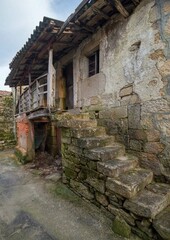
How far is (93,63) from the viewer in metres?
5.37

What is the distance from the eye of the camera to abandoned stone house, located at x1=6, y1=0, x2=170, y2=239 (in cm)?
268

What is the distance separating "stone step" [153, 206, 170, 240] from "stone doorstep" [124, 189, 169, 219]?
6 cm

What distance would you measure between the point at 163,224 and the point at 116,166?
104 cm

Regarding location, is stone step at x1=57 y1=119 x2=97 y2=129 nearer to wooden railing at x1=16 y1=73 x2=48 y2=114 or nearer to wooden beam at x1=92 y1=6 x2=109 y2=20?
wooden railing at x1=16 y1=73 x2=48 y2=114

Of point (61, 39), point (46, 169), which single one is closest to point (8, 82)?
point (61, 39)

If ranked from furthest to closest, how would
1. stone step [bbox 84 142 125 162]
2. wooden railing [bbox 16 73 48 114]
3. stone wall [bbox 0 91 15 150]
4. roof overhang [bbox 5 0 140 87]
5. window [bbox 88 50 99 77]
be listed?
stone wall [bbox 0 91 15 150], wooden railing [bbox 16 73 48 114], window [bbox 88 50 99 77], roof overhang [bbox 5 0 140 87], stone step [bbox 84 142 125 162]

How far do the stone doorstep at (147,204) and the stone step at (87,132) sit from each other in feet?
5.52

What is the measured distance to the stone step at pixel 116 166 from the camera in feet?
9.47

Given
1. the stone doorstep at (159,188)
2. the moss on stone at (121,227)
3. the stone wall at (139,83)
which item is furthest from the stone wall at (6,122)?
the stone doorstep at (159,188)

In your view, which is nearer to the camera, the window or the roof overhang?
the roof overhang

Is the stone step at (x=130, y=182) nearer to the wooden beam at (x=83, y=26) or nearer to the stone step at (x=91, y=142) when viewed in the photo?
the stone step at (x=91, y=142)

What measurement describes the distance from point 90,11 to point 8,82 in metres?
6.16

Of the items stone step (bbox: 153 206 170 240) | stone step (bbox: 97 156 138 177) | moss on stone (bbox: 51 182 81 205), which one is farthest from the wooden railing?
stone step (bbox: 153 206 170 240)

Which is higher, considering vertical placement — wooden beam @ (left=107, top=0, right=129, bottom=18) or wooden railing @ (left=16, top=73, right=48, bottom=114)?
wooden beam @ (left=107, top=0, right=129, bottom=18)
